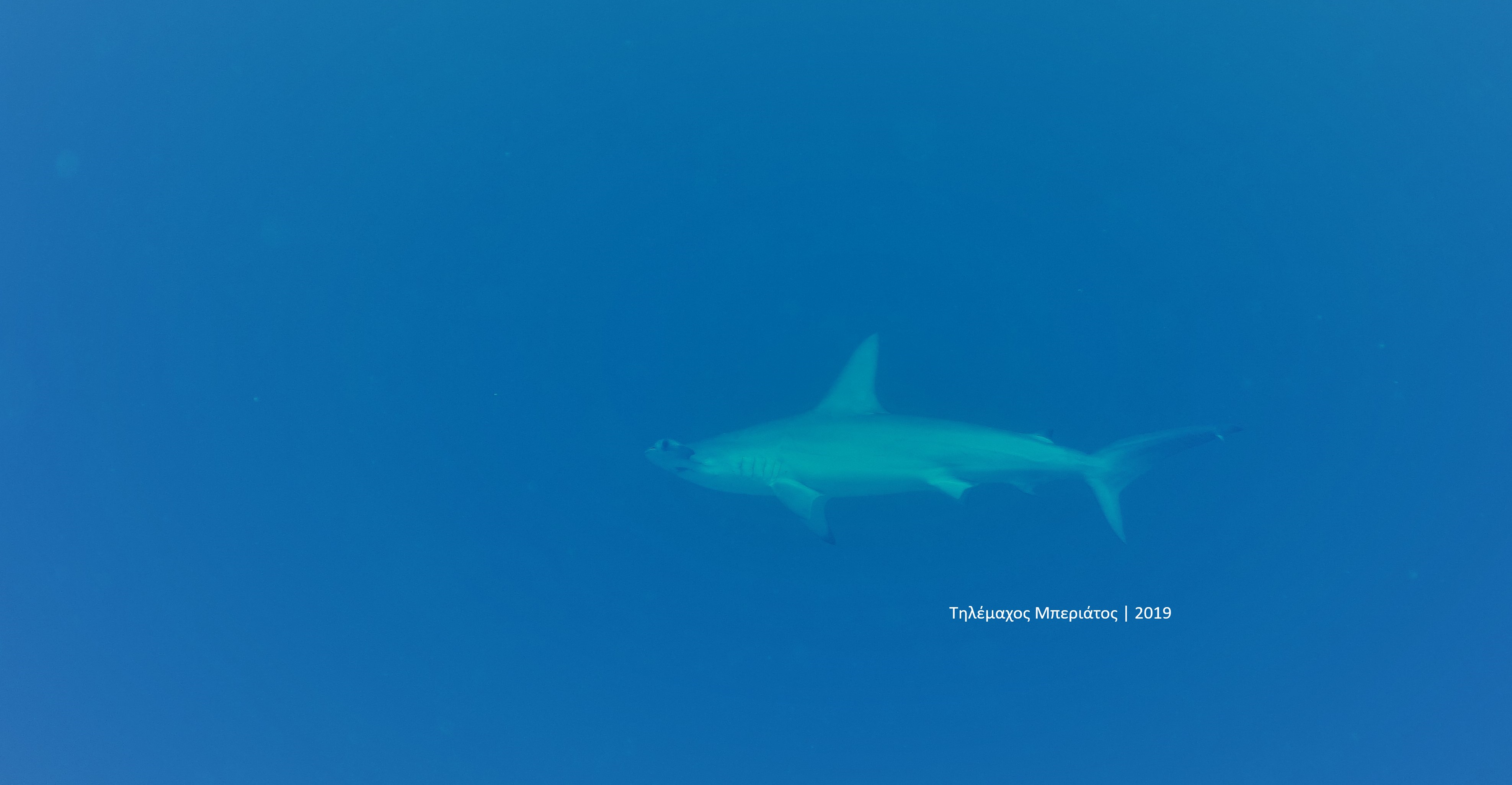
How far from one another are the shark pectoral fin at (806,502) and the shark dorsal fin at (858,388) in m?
0.51

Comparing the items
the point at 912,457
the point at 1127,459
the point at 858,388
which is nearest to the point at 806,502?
the point at 912,457

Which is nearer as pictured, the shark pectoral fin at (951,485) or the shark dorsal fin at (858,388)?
the shark pectoral fin at (951,485)

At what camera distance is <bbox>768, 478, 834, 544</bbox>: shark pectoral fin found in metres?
5.26

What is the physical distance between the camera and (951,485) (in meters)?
5.05

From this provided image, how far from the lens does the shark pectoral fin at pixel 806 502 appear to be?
17.3 ft

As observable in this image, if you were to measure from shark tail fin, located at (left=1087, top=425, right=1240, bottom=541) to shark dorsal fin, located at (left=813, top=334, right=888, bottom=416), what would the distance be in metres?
1.31

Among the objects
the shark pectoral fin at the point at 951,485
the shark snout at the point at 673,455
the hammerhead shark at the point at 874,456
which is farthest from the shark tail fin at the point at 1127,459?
the shark snout at the point at 673,455

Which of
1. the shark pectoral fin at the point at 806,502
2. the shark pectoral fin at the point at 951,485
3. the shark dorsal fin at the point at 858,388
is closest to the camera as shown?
the shark pectoral fin at the point at 951,485

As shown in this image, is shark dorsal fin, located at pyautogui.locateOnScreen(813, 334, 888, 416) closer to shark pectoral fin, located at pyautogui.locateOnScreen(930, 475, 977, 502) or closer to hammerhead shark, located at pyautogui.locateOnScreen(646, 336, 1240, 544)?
hammerhead shark, located at pyautogui.locateOnScreen(646, 336, 1240, 544)

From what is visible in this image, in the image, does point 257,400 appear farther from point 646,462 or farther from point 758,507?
point 758,507

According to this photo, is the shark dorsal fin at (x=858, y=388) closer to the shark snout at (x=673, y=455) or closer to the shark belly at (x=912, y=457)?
the shark belly at (x=912, y=457)

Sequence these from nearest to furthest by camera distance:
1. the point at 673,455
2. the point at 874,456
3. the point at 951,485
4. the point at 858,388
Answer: the point at 951,485
the point at 874,456
the point at 673,455
the point at 858,388

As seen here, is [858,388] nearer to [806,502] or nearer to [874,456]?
[874,456]

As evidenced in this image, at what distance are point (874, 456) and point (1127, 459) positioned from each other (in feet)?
4.92
